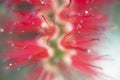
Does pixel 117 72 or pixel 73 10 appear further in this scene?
pixel 73 10

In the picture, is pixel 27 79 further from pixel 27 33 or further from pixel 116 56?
pixel 116 56

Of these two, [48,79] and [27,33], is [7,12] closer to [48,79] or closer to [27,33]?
[27,33]

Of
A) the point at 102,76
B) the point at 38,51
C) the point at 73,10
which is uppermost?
the point at 73,10

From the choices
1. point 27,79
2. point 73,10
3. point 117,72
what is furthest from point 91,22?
point 27,79

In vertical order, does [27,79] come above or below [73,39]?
below

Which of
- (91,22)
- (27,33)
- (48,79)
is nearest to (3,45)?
(27,33)

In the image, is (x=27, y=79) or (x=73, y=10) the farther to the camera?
(x=73, y=10)
